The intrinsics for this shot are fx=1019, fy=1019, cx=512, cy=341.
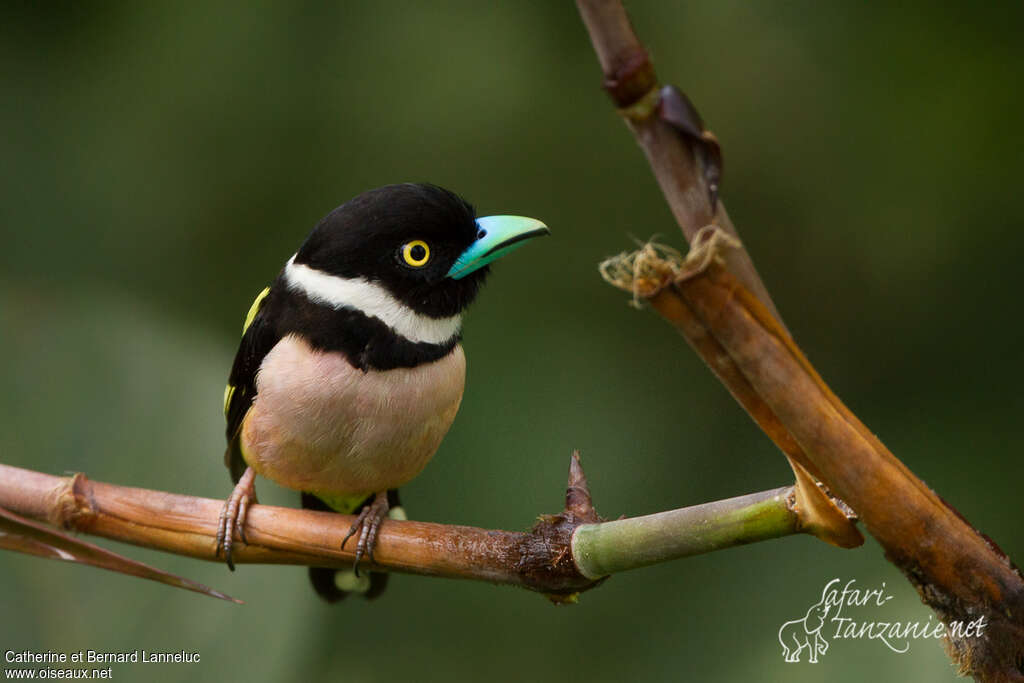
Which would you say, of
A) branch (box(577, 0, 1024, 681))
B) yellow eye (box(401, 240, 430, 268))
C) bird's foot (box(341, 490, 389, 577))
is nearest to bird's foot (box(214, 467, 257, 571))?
bird's foot (box(341, 490, 389, 577))

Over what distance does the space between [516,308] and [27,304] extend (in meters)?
1.67

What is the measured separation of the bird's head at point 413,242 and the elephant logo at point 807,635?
1.28 metres

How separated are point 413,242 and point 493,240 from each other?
198 mm

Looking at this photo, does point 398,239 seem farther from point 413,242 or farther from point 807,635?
point 807,635

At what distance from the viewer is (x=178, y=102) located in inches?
149

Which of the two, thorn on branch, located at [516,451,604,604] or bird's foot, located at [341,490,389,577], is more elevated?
bird's foot, located at [341,490,389,577]

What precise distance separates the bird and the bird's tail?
52 centimetres

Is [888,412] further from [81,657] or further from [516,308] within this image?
[81,657]

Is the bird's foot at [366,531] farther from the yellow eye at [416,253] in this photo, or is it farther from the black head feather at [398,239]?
the yellow eye at [416,253]

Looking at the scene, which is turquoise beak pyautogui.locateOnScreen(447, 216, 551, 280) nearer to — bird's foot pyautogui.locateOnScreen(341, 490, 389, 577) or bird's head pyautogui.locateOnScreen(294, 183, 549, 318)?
bird's head pyautogui.locateOnScreen(294, 183, 549, 318)

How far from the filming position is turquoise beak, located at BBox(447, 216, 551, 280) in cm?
247

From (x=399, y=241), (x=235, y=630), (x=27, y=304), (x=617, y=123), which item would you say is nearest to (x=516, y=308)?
(x=617, y=123)

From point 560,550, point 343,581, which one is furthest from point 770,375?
point 343,581

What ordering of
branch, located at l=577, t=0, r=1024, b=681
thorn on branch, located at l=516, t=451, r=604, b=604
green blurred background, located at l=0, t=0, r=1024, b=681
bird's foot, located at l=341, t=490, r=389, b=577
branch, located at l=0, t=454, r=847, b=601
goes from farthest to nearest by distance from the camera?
1. green blurred background, located at l=0, t=0, r=1024, b=681
2. bird's foot, located at l=341, t=490, r=389, b=577
3. thorn on branch, located at l=516, t=451, r=604, b=604
4. branch, located at l=0, t=454, r=847, b=601
5. branch, located at l=577, t=0, r=1024, b=681
